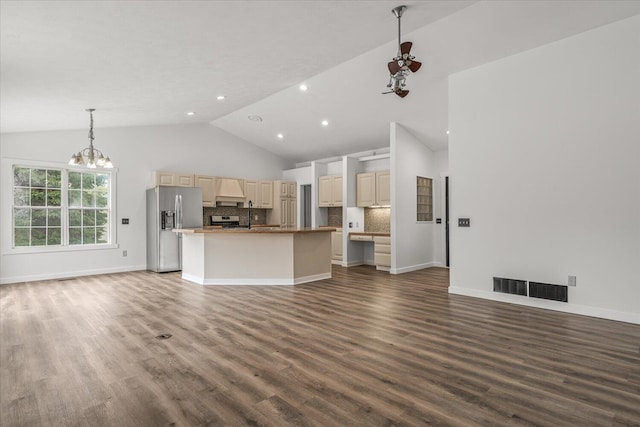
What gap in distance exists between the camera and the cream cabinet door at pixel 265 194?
9336mm

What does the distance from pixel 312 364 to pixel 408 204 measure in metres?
5.11

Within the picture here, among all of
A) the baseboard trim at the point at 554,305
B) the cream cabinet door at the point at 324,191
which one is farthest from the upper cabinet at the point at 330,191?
the baseboard trim at the point at 554,305

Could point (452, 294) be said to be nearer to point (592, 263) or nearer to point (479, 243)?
point (479, 243)

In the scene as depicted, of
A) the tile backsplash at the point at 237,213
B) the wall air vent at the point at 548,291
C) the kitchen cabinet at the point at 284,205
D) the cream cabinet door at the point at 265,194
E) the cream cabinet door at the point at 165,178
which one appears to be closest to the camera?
the wall air vent at the point at 548,291

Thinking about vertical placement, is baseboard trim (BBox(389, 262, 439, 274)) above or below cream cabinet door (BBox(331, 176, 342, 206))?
below

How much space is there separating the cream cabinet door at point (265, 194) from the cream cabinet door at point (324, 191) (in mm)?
1388

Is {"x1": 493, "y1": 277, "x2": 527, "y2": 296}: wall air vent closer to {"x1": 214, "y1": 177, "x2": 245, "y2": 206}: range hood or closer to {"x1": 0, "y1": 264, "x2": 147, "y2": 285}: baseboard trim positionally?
{"x1": 214, "y1": 177, "x2": 245, "y2": 206}: range hood

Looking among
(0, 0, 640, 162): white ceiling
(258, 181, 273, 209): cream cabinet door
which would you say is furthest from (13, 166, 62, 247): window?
(258, 181, 273, 209): cream cabinet door

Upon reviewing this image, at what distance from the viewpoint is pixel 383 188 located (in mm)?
7777

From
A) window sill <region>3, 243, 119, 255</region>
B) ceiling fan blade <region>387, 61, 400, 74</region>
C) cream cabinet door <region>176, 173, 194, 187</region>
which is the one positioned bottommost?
window sill <region>3, 243, 119, 255</region>

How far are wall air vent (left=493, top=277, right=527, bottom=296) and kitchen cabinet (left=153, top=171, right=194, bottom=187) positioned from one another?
6.44 metres

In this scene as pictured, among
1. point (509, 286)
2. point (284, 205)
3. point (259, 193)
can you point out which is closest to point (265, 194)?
point (259, 193)

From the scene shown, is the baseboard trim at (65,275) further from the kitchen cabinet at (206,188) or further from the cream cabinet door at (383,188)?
the cream cabinet door at (383,188)

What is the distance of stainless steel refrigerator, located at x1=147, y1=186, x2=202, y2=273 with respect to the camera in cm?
731
